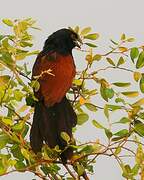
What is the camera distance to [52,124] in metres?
0.97

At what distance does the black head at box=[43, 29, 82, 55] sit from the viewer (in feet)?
3.70

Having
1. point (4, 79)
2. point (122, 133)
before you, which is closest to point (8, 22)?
point (4, 79)

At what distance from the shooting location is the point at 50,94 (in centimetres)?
98

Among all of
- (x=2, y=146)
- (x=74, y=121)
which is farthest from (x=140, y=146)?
(x=2, y=146)

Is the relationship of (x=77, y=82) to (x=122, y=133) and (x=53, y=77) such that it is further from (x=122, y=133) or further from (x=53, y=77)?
(x=122, y=133)

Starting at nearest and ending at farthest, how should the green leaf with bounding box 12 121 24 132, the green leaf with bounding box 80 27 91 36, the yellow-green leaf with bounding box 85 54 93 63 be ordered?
the green leaf with bounding box 12 121 24 132
the yellow-green leaf with bounding box 85 54 93 63
the green leaf with bounding box 80 27 91 36

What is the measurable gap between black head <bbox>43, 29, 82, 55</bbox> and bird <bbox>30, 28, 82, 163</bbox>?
0.05m

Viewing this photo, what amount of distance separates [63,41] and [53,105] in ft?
0.74

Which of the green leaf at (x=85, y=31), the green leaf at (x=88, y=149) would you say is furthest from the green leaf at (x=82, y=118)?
the green leaf at (x=85, y=31)

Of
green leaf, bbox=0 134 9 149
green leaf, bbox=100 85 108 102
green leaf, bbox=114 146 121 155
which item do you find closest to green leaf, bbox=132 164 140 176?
green leaf, bbox=114 146 121 155

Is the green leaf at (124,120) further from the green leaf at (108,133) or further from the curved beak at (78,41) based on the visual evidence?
the curved beak at (78,41)

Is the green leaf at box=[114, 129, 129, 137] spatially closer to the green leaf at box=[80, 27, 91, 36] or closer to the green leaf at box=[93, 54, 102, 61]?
the green leaf at box=[93, 54, 102, 61]

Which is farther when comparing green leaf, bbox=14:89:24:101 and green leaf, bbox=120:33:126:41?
green leaf, bbox=120:33:126:41

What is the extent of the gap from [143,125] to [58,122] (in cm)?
22
